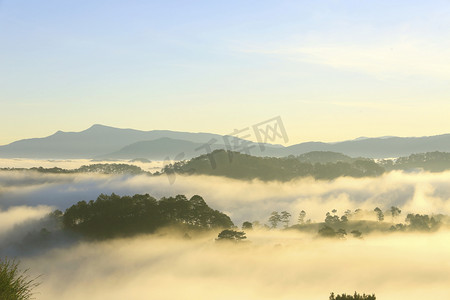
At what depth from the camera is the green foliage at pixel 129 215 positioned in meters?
138

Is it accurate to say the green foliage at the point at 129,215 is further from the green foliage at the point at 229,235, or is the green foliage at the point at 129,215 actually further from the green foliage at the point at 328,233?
the green foliage at the point at 328,233

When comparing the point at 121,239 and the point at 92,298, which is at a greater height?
the point at 121,239

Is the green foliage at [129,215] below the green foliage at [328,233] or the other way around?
the other way around

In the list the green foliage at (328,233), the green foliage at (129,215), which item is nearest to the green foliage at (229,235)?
the green foliage at (129,215)

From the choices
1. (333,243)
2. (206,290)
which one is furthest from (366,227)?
(206,290)

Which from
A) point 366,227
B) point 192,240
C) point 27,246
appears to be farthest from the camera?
point 366,227

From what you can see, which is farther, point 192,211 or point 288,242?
point 288,242

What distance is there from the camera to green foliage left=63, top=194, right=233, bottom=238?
138m

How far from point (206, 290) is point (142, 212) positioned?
3039 centimetres

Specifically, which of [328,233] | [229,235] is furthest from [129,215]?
[328,233]

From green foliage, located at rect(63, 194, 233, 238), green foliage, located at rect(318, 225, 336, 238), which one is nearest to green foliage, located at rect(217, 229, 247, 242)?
green foliage, located at rect(63, 194, 233, 238)

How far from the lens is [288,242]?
161 m

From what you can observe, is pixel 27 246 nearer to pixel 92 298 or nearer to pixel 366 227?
pixel 92 298

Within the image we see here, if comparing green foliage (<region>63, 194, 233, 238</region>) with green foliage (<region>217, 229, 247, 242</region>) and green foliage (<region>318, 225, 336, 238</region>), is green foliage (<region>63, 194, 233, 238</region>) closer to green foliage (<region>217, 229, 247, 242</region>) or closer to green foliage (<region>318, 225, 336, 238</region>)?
green foliage (<region>217, 229, 247, 242</region>)
